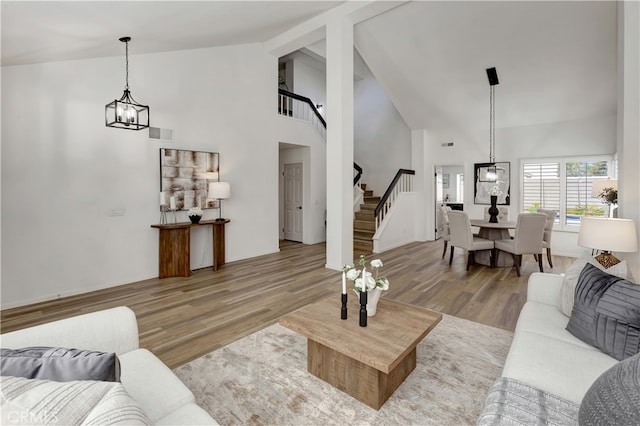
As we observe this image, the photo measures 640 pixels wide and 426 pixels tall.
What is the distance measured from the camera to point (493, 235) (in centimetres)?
576

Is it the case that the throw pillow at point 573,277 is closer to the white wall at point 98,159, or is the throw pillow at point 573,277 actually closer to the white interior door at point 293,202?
the white wall at point 98,159

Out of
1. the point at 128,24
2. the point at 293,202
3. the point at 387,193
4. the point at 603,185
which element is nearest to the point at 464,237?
the point at 387,193

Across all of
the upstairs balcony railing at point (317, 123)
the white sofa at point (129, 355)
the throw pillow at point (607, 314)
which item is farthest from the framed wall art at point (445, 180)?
the white sofa at point (129, 355)

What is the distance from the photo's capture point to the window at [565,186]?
20.5 ft

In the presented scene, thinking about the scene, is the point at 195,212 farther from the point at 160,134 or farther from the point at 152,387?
the point at 152,387

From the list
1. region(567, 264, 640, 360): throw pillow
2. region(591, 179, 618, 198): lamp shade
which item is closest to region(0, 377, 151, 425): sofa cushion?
region(567, 264, 640, 360): throw pillow

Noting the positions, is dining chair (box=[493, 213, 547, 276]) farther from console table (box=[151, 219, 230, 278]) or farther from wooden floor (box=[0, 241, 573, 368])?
console table (box=[151, 219, 230, 278])

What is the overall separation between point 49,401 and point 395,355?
1.52 metres

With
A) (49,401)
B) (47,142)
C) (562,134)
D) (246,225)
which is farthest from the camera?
(562,134)

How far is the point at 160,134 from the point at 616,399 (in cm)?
546

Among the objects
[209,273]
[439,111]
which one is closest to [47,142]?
[209,273]

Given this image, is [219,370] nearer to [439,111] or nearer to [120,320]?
[120,320]

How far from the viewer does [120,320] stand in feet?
5.70

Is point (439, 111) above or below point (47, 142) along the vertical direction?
above
